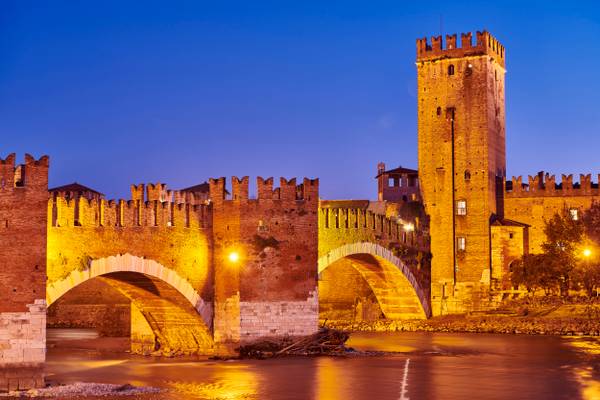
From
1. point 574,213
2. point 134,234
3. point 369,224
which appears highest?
point 574,213

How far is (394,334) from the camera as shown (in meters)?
38.6

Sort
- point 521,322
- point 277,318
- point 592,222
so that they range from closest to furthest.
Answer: point 277,318 < point 521,322 < point 592,222

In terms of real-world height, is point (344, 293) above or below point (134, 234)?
below

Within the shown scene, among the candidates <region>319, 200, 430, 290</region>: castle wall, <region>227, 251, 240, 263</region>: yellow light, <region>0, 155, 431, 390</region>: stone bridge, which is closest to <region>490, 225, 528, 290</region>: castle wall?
<region>319, 200, 430, 290</region>: castle wall

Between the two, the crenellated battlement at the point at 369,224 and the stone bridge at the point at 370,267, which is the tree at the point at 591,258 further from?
the crenellated battlement at the point at 369,224

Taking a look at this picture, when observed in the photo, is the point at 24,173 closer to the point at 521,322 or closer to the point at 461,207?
the point at 521,322

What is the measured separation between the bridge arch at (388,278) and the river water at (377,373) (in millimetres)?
6933

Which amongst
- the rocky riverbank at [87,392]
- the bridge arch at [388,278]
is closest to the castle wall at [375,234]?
the bridge arch at [388,278]

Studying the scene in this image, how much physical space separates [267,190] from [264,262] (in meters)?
2.03

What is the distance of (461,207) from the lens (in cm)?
4497

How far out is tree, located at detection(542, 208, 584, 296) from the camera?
42.0 m

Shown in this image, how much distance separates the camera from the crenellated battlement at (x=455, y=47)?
148ft

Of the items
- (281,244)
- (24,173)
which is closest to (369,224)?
(281,244)

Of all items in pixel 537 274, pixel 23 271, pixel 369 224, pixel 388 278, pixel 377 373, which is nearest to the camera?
pixel 23 271
